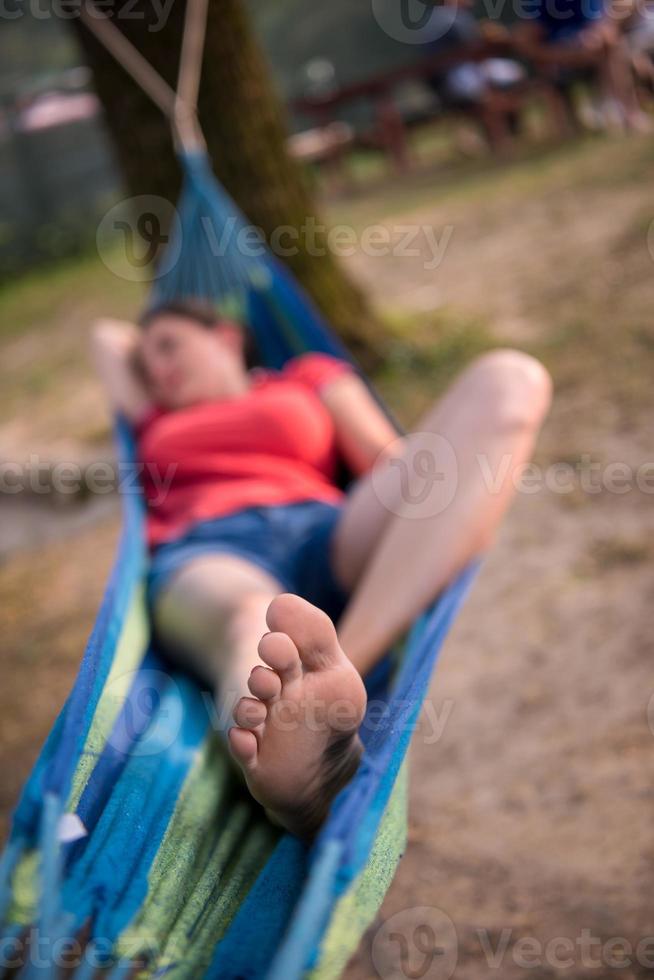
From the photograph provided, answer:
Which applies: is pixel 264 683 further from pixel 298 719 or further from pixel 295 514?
pixel 295 514

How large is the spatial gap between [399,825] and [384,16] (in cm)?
1007

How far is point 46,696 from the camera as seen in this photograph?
2.20 m

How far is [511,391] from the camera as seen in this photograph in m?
1.46

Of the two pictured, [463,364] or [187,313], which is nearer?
[187,313]

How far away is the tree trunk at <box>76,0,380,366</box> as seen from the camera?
283cm

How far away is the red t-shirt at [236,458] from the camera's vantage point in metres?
1.64

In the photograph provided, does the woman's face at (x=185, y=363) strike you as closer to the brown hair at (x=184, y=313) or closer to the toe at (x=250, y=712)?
the brown hair at (x=184, y=313)

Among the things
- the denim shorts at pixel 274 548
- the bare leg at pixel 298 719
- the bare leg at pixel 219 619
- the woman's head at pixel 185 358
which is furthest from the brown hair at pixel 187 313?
the bare leg at pixel 298 719

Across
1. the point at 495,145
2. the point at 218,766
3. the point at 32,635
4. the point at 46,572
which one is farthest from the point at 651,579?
the point at 495,145

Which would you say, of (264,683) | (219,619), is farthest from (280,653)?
(219,619)

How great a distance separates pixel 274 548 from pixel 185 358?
456mm

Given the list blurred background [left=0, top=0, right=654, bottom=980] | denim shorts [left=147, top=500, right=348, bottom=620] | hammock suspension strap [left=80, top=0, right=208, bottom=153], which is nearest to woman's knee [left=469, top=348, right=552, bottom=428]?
denim shorts [left=147, top=500, right=348, bottom=620]

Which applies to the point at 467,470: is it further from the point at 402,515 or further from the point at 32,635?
the point at 32,635

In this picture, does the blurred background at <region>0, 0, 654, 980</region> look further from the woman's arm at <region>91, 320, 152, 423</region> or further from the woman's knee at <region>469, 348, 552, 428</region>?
the woman's arm at <region>91, 320, 152, 423</region>
